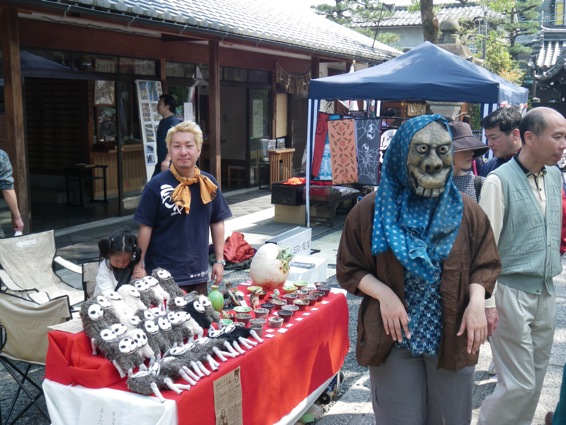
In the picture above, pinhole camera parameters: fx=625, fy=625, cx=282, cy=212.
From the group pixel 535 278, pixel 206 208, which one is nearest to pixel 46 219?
pixel 206 208

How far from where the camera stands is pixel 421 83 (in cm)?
673

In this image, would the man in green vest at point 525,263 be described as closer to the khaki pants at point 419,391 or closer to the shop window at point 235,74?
the khaki pants at point 419,391

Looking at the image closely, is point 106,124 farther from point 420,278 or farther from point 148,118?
point 420,278

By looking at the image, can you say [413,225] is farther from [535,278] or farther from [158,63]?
[158,63]

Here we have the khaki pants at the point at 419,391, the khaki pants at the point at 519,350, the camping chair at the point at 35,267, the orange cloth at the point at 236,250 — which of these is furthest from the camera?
the orange cloth at the point at 236,250

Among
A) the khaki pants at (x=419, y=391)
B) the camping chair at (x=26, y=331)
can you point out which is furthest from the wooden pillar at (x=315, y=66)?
the khaki pants at (x=419, y=391)

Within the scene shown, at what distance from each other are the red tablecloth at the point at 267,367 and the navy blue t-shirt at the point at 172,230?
0.70m

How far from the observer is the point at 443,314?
7.95ft

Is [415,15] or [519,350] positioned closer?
[519,350]

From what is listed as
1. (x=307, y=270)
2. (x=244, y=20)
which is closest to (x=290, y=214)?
(x=244, y=20)

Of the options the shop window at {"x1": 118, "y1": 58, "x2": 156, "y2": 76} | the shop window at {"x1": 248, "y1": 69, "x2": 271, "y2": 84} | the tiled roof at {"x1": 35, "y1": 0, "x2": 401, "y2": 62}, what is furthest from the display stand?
the shop window at {"x1": 118, "y1": 58, "x2": 156, "y2": 76}

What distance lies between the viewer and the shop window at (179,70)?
427 inches

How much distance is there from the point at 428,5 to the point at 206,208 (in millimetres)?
9704

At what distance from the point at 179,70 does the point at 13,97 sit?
4733mm
